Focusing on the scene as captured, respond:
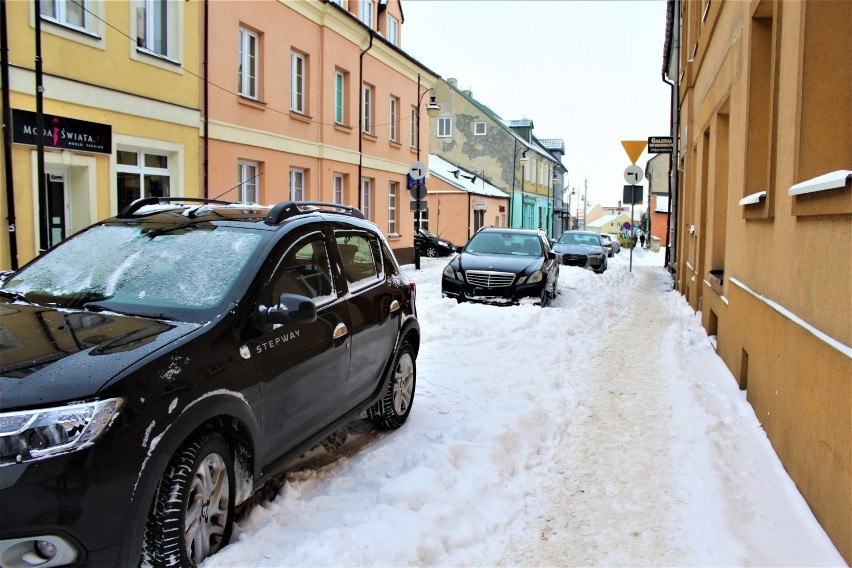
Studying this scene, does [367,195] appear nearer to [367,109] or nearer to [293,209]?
[367,109]

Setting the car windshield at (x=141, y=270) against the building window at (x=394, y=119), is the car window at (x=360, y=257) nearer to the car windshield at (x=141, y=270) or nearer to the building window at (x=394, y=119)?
the car windshield at (x=141, y=270)

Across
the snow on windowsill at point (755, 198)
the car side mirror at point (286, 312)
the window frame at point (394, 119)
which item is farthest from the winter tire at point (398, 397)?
the window frame at point (394, 119)

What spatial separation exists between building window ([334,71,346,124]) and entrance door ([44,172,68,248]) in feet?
33.9

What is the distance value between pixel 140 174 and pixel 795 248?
11.0 m

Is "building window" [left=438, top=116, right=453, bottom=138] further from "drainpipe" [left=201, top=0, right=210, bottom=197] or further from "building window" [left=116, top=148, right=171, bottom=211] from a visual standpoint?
"building window" [left=116, top=148, right=171, bottom=211]

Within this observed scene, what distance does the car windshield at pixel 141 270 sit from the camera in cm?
348

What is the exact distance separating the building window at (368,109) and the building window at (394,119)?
5.96ft

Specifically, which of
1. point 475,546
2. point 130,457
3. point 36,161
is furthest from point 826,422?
point 36,161

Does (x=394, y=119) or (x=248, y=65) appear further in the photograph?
(x=394, y=119)

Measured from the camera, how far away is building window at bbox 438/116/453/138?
1934 inches

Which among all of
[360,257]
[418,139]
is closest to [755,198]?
[360,257]

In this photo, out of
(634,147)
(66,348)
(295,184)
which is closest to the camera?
(66,348)

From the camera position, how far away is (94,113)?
10898 millimetres

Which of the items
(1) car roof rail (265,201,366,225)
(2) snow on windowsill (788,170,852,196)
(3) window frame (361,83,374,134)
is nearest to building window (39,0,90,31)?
(1) car roof rail (265,201,366,225)
